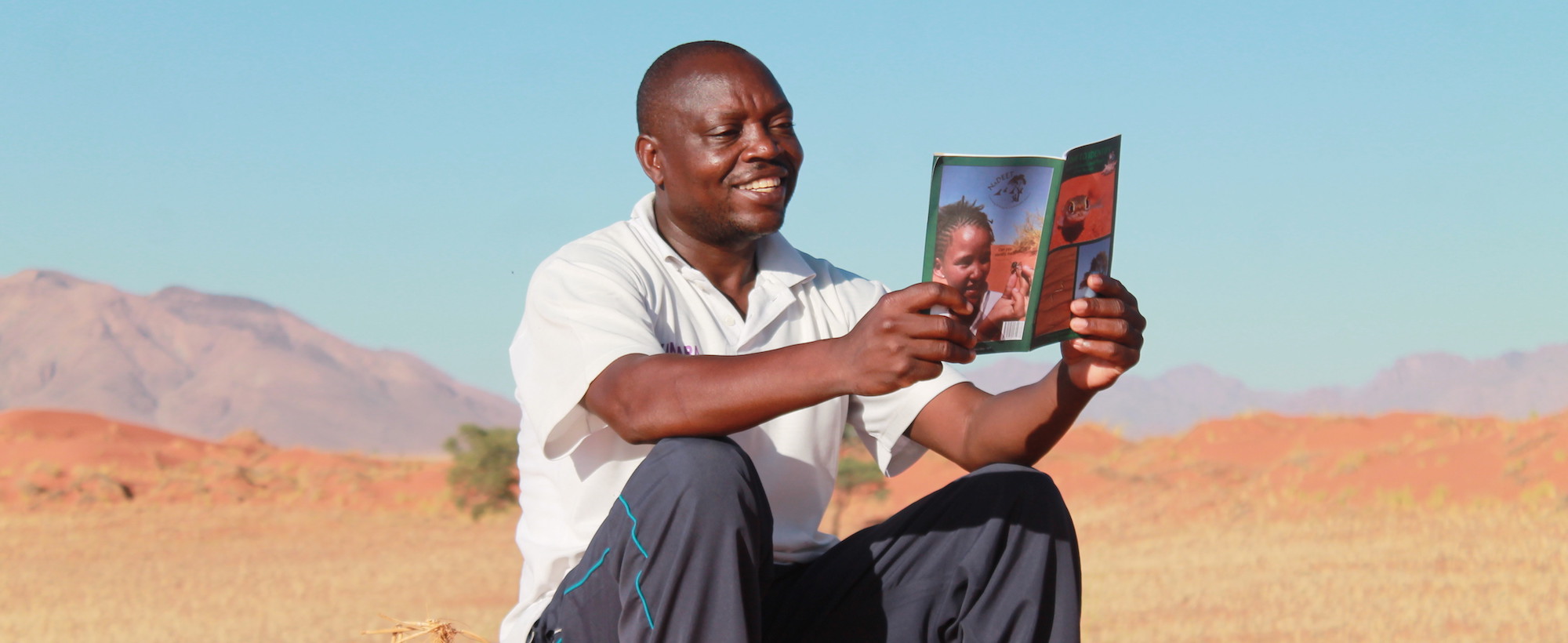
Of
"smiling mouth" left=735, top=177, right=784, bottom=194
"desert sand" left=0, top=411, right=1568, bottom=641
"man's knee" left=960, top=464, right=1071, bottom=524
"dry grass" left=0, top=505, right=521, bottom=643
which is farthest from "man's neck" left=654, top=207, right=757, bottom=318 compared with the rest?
"dry grass" left=0, top=505, right=521, bottom=643

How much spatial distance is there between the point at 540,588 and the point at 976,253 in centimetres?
115

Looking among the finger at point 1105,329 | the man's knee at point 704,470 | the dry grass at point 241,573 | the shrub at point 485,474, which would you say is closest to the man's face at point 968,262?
the finger at point 1105,329

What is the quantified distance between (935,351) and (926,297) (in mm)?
95

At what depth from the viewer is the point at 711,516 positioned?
2.26 m

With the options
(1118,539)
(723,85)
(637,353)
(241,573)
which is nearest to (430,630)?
(637,353)

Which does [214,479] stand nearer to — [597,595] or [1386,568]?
[1386,568]

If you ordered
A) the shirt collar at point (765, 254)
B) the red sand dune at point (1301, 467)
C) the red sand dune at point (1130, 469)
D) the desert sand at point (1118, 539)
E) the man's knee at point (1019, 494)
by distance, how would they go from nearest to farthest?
→ the man's knee at point (1019, 494)
the shirt collar at point (765, 254)
the desert sand at point (1118, 539)
the red sand dune at point (1301, 467)
the red sand dune at point (1130, 469)

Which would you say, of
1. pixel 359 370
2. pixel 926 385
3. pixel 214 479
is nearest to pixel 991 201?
pixel 926 385

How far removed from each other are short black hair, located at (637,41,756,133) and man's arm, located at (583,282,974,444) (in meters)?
0.85

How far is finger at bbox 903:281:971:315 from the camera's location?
2.35 metres

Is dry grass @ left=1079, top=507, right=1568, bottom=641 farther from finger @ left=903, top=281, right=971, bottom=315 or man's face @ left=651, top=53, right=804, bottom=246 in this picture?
finger @ left=903, top=281, right=971, bottom=315

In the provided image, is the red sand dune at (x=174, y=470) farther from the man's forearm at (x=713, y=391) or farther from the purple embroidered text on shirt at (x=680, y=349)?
the man's forearm at (x=713, y=391)

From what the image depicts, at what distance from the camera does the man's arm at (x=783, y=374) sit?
236 centimetres

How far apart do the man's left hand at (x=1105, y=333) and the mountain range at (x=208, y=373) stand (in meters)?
71.0
